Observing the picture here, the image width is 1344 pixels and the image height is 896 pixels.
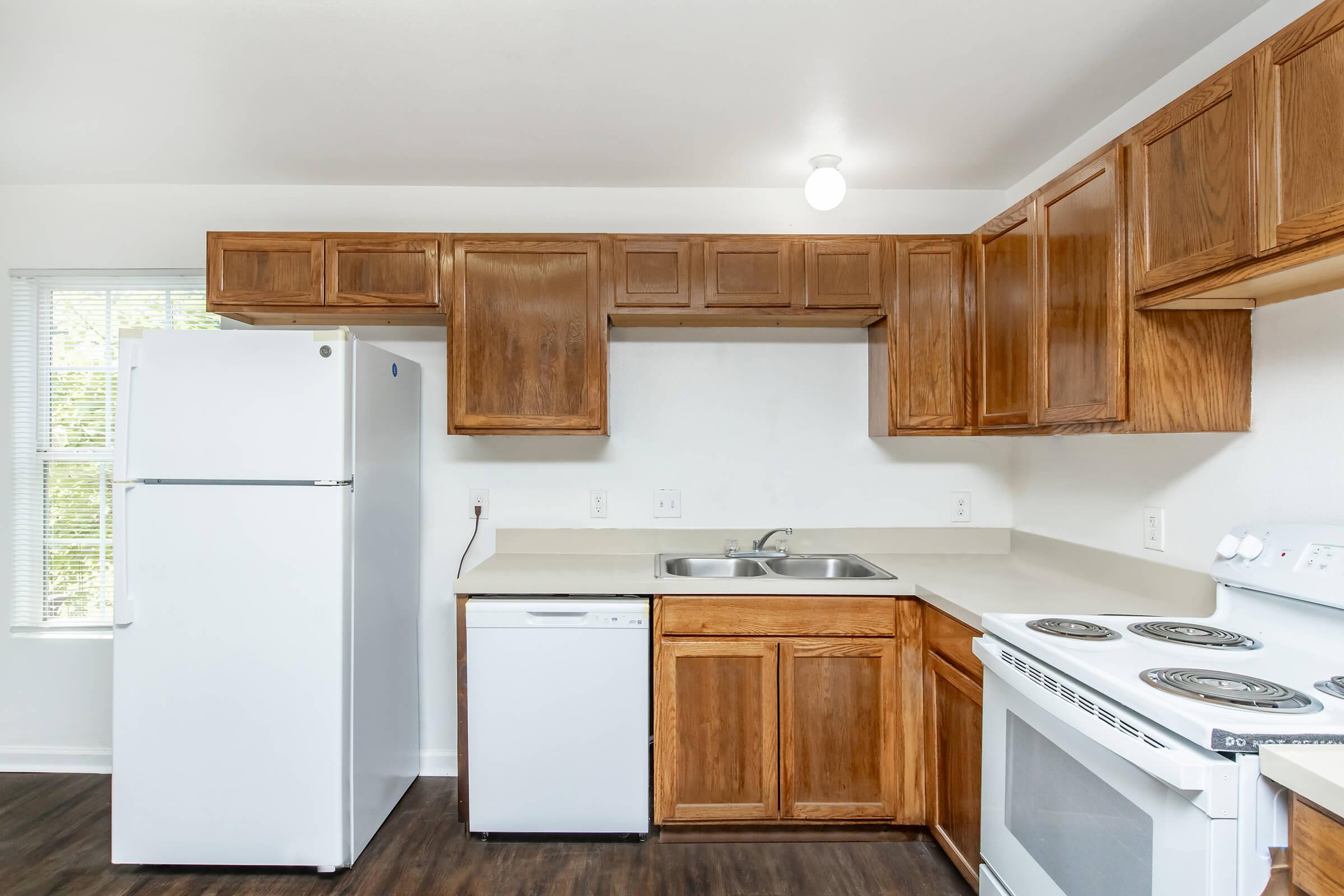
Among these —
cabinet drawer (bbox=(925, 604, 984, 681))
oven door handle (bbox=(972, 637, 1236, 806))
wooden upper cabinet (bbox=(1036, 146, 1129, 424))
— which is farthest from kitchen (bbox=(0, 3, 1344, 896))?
oven door handle (bbox=(972, 637, 1236, 806))

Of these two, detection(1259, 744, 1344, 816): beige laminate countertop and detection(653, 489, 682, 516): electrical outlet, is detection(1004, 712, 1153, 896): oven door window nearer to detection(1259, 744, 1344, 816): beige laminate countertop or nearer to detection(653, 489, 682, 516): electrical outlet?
detection(1259, 744, 1344, 816): beige laminate countertop

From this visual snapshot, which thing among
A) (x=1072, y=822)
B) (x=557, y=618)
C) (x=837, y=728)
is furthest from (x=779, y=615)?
(x=1072, y=822)

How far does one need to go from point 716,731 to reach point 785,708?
0.76 feet

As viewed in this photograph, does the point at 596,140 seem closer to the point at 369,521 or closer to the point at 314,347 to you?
the point at 314,347

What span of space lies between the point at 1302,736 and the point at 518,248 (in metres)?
2.32

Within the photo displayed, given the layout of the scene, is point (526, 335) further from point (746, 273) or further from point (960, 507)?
point (960, 507)

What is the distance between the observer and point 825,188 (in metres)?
2.30

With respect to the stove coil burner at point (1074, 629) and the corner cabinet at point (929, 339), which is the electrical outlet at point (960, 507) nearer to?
the corner cabinet at point (929, 339)

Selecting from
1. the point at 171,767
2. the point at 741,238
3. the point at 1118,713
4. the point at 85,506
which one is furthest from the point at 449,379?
the point at 1118,713

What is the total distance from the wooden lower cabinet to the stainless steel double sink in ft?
1.72

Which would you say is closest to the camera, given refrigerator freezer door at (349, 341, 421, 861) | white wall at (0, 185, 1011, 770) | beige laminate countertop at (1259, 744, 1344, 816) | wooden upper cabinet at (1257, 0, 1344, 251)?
beige laminate countertop at (1259, 744, 1344, 816)

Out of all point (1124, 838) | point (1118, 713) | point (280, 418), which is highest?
point (280, 418)

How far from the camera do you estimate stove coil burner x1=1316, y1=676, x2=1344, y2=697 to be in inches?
45.1

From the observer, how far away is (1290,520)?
1.55 metres
